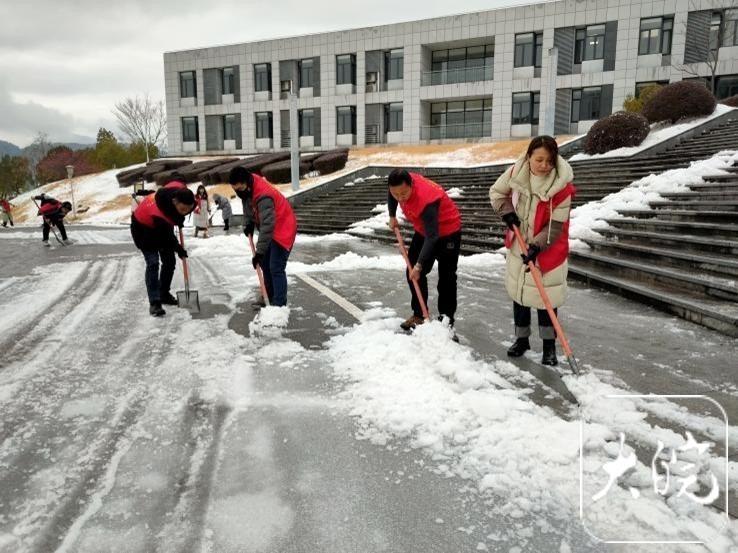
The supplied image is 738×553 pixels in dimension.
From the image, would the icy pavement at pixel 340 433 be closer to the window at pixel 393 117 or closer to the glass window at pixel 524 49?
the glass window at pixel 524 49

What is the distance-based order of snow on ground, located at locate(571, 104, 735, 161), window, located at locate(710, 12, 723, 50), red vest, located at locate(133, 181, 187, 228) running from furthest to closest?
1. window, located at locate(710, 12, 723, 50)
2. snow on ground, located at locate(571, 104, 735, 161)
3. red vest, located at locate(133, 181, 187, 228)

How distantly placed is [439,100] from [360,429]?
34446 millimetres

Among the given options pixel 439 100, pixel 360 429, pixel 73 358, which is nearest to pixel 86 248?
pixel 73 358

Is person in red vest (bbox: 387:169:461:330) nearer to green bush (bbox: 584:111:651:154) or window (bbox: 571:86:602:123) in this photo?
green bush (bbox: 584:111:651:154)

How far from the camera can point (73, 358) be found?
4207mm

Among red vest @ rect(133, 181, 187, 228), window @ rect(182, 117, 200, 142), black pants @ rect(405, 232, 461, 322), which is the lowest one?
black pants @ rect(405, 232, 461, 322)

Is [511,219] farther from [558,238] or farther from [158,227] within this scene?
[158,227]

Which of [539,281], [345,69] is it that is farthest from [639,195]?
[345,69]

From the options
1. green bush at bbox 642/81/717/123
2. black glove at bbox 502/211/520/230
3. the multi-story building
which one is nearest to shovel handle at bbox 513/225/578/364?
black glove at bbox 502/211/520/230

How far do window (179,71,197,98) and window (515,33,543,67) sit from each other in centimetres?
2505

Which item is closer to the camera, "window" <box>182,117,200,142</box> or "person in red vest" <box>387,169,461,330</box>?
"person in red vest" <box>387,169,461,330</box>

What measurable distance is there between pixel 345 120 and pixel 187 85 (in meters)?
14.2

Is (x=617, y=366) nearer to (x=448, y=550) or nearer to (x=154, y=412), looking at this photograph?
(x=448, y=550)

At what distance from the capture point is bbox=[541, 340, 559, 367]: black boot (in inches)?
153
